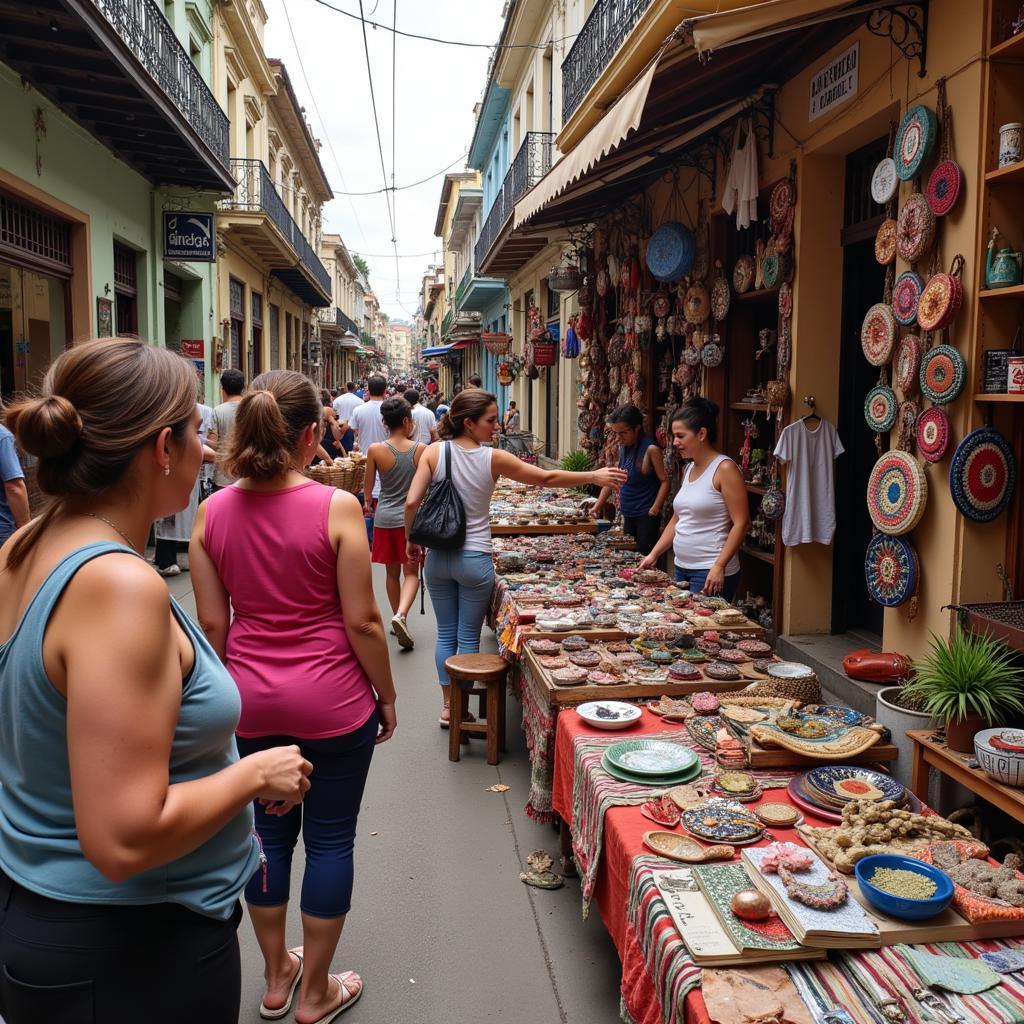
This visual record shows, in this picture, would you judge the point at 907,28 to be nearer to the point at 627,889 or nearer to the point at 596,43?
the point at 627,889

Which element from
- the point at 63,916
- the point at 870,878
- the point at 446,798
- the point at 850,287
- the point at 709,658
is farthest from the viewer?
the point at 850,287

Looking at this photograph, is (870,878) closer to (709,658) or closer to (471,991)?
(471,991)

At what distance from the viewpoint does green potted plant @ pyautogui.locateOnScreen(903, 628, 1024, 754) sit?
3.23 metres

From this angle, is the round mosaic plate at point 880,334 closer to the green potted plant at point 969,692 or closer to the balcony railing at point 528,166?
the green potted plant at point 969,692

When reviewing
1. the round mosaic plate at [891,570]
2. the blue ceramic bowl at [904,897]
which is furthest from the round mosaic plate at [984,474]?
the blue ceramic bowl at [904,897]

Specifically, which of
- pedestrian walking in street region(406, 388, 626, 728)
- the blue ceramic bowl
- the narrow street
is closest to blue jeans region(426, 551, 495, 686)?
pedestrian walking in street region(406, 388, 626, 728)

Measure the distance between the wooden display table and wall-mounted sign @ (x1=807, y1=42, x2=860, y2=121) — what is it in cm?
386

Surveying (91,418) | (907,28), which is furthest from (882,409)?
(91,418)

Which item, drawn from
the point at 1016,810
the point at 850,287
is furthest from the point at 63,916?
the point at 850,287

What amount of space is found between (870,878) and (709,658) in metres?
1.86

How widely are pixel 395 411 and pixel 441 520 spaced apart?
2311 millimetres

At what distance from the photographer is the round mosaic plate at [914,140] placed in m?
4.36

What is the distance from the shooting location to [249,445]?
8.50ft

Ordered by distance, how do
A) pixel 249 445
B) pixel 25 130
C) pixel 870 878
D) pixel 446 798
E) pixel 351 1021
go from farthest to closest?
pixel 25 130, pixel 446 798, pixel 351 1021, pixel 249 445, pixel 870 878
